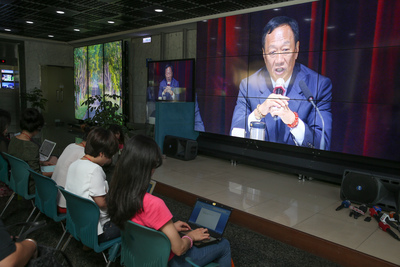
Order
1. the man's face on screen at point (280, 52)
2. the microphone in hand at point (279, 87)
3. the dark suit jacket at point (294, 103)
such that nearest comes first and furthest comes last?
the dark suit jacket at point (294, 103) < the man's face on screen at point (280, 52) < the microphone in hand at point (279, 87)

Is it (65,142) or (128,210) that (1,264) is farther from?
(65,142)

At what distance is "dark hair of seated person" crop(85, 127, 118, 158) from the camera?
2402 millimetres

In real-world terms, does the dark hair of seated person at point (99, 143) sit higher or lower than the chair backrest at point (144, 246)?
higher

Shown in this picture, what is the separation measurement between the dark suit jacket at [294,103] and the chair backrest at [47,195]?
163 inches

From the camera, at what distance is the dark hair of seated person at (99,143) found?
2.40 meters

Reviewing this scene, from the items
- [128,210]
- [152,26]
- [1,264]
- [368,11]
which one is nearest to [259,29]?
[368,11]

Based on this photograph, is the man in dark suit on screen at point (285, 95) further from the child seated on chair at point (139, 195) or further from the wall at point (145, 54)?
the child seated on chair at point (139, 195)

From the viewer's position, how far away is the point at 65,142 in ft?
28.2

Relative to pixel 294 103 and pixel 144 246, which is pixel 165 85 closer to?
pixel 294 103

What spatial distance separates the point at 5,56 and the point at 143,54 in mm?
5816

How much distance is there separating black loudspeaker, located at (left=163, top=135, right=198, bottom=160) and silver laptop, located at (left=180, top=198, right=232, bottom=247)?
4.22 m

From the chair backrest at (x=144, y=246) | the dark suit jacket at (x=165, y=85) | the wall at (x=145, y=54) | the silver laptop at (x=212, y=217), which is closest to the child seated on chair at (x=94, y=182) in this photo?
the chair backrest at (x=144, y=246)

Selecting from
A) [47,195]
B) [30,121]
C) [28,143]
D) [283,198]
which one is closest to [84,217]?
[47,195]

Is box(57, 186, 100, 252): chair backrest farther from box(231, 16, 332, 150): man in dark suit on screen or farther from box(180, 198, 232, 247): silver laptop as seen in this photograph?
box(231, 16, 332, 150): man in dark suit on screen
